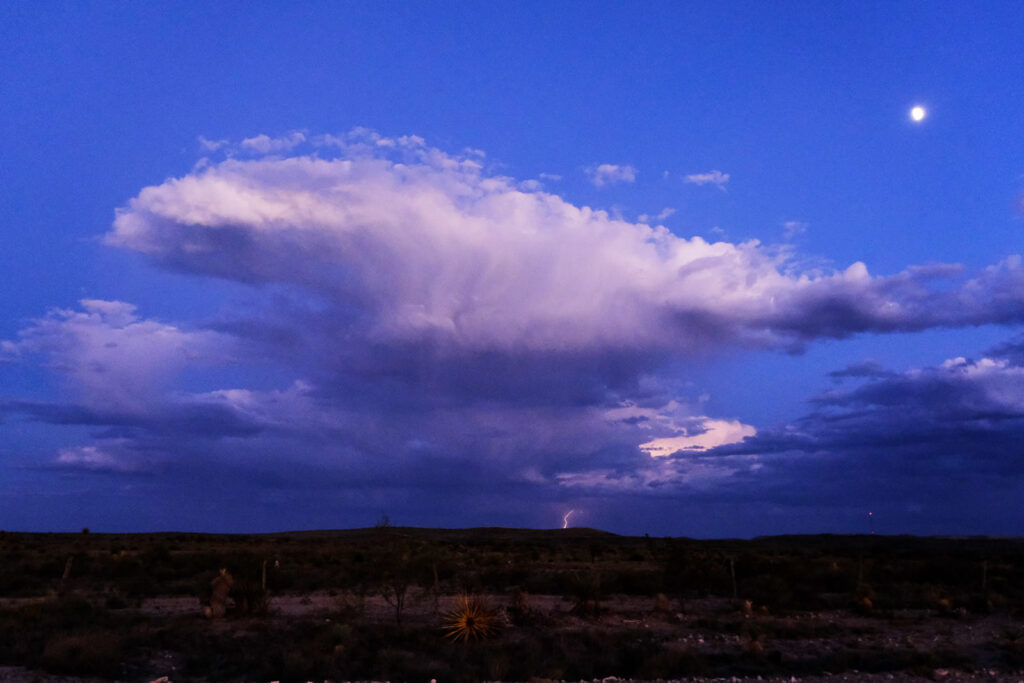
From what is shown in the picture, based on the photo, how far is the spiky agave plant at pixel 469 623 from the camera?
23.7m

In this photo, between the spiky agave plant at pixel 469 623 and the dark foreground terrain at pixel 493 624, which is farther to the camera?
the spiky agave plant at pixel 469 623

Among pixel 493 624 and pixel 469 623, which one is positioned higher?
pixel 469 623

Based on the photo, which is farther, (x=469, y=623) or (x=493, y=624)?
(x=493, y=624)

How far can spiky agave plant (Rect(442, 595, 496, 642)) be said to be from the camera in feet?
77.7

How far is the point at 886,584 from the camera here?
4266 cm

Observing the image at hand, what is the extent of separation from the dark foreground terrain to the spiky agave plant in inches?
2.5

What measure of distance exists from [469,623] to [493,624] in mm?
1262

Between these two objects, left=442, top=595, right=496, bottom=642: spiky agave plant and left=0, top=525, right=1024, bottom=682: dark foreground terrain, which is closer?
left=0, top=525, right=1024, bottom=682: dark foreground terrain

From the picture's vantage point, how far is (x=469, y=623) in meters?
23.9

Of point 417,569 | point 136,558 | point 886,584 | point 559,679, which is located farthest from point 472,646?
point 136,558

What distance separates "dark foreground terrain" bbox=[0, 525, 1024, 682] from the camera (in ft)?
64.5

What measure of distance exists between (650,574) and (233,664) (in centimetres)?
2476

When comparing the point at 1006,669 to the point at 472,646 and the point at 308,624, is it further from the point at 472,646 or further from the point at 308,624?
the point at 308,624

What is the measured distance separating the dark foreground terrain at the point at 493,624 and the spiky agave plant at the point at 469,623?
63mm
